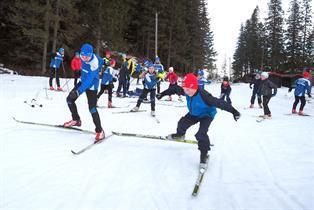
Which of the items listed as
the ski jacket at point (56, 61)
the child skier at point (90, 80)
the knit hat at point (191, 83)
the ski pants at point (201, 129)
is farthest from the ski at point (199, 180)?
the ski jacket at point (56, 61)

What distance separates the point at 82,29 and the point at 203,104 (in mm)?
25451

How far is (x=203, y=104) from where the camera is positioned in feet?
17.2

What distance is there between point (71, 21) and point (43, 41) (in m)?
4.42

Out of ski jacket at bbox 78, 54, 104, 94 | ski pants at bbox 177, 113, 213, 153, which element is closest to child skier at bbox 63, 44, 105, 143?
ski jacket at bbox 78, 54, 104, 94

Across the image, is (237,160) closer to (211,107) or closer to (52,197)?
(211,107)

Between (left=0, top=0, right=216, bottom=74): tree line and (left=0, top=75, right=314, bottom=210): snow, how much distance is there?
1453 cm

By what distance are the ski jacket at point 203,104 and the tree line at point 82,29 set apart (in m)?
15.8

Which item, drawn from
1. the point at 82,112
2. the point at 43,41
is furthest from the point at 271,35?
the point at 82,112

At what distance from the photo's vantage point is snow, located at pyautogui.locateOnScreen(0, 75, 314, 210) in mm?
3906

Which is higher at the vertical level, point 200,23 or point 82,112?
point 200,23

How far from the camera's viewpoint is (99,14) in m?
29.9

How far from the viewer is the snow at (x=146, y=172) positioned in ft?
12.8

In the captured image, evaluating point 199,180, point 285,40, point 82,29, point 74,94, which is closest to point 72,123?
point 74,94

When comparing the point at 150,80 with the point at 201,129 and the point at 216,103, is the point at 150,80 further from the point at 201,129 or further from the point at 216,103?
the point at 216,103
